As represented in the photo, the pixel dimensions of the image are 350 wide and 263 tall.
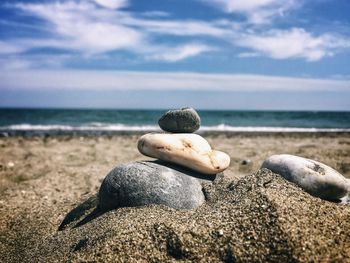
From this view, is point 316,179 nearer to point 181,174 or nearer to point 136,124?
point 181,174

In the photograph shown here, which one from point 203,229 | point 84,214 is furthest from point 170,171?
point 84,214

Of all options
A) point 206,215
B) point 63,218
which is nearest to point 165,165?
point 206,215

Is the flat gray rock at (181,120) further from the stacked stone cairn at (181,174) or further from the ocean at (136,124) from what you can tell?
the ocean at (136,124)

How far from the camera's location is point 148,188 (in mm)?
4793

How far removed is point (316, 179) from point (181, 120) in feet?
7.18

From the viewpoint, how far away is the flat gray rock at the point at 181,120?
551 centimetres

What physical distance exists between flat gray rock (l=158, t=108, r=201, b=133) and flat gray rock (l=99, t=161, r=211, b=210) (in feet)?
2.45

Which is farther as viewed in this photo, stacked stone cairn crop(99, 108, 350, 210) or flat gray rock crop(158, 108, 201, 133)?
flat gray rock crop(158, 108, 201, 133)

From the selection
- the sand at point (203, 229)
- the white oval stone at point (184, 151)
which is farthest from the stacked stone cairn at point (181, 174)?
the sand at point (203, 229)

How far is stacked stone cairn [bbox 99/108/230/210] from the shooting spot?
480 centimetres

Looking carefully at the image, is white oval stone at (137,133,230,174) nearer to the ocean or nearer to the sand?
the sand

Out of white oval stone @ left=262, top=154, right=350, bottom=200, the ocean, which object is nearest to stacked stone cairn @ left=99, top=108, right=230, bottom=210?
white oval stone @ left=262, top=154, right=350, bottom=200

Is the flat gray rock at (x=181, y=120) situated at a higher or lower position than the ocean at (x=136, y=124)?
higher

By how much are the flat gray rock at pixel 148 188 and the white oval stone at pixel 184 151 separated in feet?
0.63
